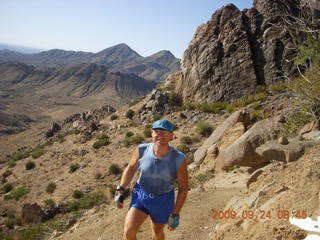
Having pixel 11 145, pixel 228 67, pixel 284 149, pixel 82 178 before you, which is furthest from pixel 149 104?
pixel 11 145

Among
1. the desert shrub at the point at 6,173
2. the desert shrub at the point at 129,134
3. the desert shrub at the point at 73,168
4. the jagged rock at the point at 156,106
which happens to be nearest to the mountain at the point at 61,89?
the desert shrub at the point at 6,173

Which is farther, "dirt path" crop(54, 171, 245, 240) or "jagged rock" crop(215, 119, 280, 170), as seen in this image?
"jagged rock" crop(215, 119, 280, 170)

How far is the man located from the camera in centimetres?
320

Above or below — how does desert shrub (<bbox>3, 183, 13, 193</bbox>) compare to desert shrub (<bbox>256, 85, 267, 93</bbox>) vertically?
below

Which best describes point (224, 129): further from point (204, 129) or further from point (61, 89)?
point (61, 89)

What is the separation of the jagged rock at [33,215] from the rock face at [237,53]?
1257 cm

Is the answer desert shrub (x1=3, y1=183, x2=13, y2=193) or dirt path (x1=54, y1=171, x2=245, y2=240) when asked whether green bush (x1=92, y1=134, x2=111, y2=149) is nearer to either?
desert shrub (x1=3, y1=183, x2=13, y2=193)

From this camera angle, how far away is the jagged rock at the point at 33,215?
10.8m

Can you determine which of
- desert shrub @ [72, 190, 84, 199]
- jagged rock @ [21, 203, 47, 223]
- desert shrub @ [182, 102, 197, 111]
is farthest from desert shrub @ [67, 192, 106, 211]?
desert shrub @ [182, 102, 197, 111]

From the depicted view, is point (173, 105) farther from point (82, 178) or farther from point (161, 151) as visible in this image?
point (161, 151)

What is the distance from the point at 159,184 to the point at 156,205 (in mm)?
241

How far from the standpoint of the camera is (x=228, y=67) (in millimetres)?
19578

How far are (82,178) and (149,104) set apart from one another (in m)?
8.84

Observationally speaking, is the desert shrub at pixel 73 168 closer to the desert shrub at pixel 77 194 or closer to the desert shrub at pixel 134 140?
the desert shrub at pixel 134 140
